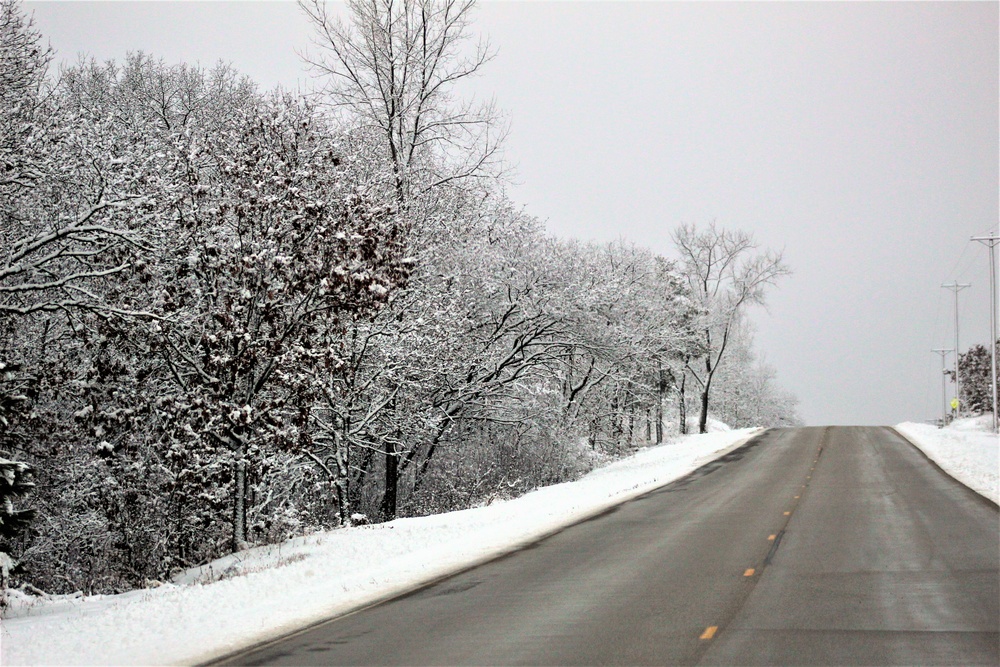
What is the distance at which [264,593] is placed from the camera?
1252cm

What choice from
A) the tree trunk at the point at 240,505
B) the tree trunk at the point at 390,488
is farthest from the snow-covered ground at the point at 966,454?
the tree trunk at the point at 240,505

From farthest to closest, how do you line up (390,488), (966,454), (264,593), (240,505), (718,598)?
(966,454)
(390,488)
(240,505)
(264,593)
(718,598)

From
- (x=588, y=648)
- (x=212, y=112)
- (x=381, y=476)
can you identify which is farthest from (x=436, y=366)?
(x=588, y=648)

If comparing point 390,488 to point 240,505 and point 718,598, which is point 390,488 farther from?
point 718,598

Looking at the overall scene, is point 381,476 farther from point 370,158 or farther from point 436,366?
point 370,158

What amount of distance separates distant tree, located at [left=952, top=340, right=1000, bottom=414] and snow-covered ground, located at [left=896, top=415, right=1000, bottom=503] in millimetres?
36383

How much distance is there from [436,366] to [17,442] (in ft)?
39.0

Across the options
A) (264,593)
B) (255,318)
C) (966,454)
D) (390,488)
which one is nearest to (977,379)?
(966,454)

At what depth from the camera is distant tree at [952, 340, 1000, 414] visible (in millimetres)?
82688

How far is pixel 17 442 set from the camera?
2003 centimetres

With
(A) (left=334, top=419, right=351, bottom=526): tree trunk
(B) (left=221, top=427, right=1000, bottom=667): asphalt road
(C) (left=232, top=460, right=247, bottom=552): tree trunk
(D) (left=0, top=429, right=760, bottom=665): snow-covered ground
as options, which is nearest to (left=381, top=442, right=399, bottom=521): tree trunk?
(A) (left=334, top=419, right=351, bottom=526): tree trunk

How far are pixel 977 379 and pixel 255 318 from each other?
86.0 m

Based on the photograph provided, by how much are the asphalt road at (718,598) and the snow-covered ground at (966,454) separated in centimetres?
491

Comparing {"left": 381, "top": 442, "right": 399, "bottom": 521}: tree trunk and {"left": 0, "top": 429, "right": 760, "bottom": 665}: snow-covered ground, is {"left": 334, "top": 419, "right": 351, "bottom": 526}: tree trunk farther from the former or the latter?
{"left": 381, "top": 442, "right": 399, "bottom": 521}: tree trunk
